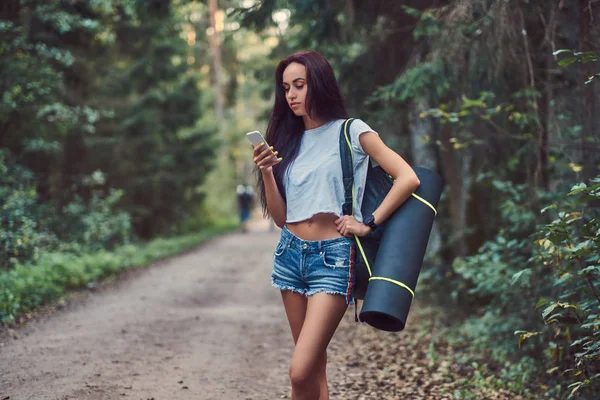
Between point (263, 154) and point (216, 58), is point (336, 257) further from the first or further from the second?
point (216, 58)

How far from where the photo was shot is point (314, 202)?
3123 mm

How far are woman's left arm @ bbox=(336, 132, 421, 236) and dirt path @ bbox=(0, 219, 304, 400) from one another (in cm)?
257

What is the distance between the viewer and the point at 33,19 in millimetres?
12016

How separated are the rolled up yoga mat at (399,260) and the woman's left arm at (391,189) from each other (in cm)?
5

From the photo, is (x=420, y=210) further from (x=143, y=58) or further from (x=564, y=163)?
(x=143, y=58)

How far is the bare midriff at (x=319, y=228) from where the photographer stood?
312 cm

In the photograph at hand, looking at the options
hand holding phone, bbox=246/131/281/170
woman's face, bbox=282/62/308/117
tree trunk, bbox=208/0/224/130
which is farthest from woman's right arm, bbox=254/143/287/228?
tree trunk, bbox=208/0/224/130

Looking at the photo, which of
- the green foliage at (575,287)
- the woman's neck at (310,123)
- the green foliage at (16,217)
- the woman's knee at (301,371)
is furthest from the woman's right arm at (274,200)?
the green foliage at (16,217)

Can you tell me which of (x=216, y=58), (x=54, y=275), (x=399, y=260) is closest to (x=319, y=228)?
(x=399, y=260)

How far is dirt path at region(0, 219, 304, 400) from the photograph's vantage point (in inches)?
196

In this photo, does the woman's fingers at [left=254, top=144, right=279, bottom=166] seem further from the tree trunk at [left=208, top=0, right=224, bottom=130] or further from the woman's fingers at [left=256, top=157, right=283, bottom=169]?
the tree trunk at [left=208, top=0, right=224, bottom=130]

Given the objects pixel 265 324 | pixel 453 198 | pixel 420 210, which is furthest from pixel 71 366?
pixel 453 198

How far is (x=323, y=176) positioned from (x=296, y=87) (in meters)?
0.51

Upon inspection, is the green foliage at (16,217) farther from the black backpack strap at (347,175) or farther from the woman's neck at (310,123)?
the black backpack strap at (347,175)
